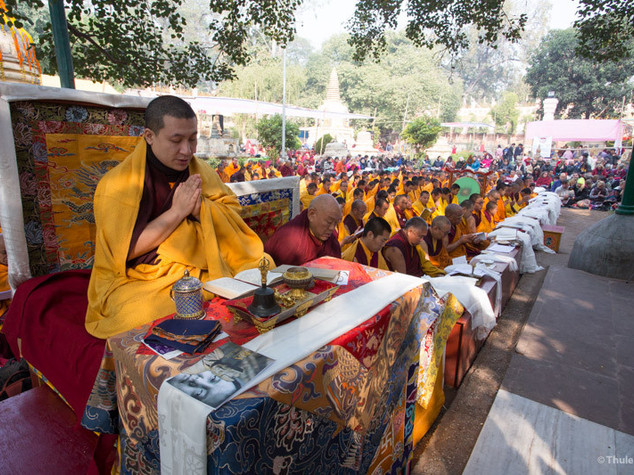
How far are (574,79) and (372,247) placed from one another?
130 feet

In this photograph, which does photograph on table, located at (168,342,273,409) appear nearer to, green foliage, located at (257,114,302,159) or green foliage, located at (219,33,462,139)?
green foliage, located at (257,114,302,159)

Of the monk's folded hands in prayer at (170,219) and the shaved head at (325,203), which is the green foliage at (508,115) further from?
the monk's folded hands in prayer at (170,219)

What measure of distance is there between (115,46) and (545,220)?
862cm

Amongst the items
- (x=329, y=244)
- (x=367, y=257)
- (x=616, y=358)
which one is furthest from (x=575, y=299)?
(x=329, y=244)

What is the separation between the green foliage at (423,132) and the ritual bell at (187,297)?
25776mm

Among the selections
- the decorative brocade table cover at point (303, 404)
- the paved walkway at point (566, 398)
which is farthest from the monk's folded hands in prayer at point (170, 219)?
the paved walkway at point (566, 398)

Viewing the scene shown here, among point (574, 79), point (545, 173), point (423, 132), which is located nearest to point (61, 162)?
point (545, 173)

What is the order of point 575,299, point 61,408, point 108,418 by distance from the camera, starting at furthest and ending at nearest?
point 575,299
point 61,408
point 108,418

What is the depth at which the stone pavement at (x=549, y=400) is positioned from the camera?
7.47 ft

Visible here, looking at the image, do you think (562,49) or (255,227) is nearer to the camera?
(255,227)

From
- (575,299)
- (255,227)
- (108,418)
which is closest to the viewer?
(108,418)

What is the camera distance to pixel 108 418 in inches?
58.1

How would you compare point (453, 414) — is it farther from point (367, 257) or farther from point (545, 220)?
point (545, 220)

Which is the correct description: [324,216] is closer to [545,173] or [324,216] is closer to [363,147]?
[545,173]
